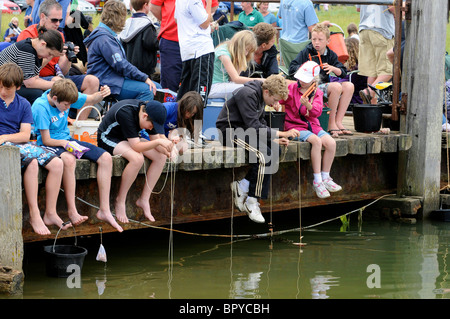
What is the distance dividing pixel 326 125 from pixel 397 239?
5.29 ft

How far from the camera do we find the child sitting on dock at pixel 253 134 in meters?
9.86

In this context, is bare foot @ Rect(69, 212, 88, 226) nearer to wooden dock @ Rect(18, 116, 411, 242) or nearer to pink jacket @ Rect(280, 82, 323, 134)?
wooden dock @ Rect(18, 116, 411, 242)

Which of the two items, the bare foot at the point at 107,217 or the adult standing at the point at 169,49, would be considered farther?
the adult standing at the point at 169,49

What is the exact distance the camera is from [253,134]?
32.4 ft

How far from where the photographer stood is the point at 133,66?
10445mm

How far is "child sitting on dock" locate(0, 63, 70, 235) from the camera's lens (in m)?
8.06

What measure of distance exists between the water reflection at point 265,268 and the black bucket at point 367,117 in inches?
52.6

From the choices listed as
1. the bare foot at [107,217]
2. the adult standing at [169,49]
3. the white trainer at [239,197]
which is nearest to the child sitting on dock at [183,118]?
the white trainer at [239,197]

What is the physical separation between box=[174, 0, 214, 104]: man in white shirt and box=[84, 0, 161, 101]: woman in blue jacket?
17.5 inches

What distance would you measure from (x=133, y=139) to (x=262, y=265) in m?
1.93

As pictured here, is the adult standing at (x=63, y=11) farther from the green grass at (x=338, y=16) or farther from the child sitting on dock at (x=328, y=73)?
the green grass at (x=338, y=16)

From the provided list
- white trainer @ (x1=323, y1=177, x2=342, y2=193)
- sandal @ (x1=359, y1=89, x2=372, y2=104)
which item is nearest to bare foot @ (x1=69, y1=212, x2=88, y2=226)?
white trainer @ (x1=323, y1=177, x2=342, y2=193)
